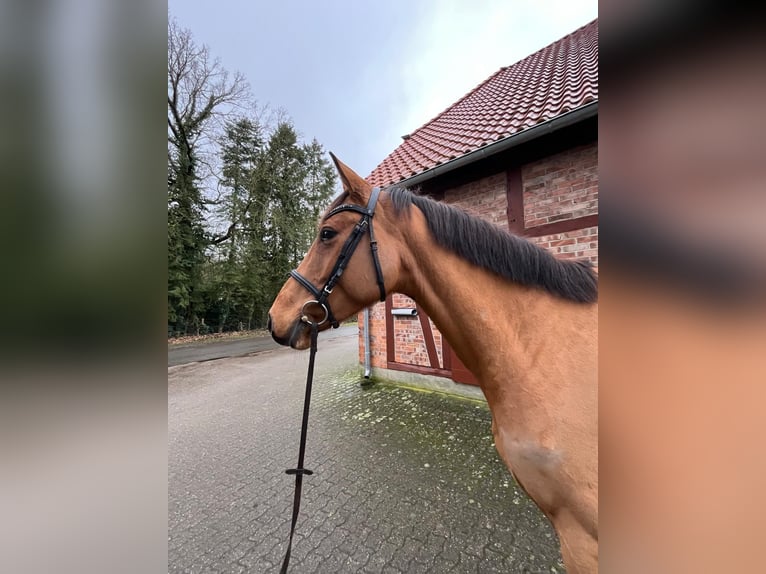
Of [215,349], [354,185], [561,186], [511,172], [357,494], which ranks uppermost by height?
[511,172]

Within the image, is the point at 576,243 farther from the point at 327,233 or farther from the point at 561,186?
the point at 327,233

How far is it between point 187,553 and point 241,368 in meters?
7.00

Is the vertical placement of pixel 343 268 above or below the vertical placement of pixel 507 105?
below

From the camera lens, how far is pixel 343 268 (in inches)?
64.2

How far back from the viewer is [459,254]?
1.58 meters

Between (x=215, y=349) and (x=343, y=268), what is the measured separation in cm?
1229

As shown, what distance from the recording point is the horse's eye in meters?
1.67

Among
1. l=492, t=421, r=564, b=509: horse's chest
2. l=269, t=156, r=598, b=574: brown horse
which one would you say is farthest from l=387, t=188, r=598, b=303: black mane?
l=492, t=421, r=564, b=509: horse's chest
